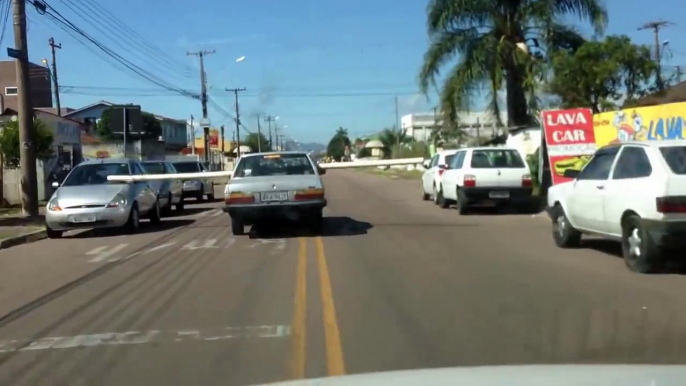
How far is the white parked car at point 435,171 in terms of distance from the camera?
23688 millimetres

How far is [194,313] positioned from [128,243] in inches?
314

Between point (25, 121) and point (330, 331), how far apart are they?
17.1 meters

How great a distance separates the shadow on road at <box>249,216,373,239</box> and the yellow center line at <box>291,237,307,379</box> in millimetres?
3560

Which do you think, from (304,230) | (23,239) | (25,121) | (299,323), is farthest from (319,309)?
(25,121)

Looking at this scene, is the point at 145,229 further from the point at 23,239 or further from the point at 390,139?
the point at 390,139

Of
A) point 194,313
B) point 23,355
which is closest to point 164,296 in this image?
point 194,313

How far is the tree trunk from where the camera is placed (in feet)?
96.8

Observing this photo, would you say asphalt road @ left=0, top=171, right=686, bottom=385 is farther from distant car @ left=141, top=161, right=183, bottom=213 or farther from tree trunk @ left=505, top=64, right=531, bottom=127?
tree trunk @ left=505, top=64, right=531, bottom=127

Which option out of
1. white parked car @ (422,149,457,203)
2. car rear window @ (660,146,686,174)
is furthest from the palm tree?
car rear window @ (660,146,686,174)

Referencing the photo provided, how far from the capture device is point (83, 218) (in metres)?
17.5

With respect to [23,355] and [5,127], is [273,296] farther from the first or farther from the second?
[5,127]

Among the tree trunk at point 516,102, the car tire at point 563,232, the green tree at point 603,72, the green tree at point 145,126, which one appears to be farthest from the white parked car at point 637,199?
the green tree at point 145,126

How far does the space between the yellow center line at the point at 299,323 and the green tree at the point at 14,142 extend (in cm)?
1935

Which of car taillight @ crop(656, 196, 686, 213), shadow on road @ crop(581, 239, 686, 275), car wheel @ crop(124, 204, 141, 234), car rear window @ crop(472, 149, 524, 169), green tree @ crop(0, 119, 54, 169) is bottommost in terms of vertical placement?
shadow on road @ crop(581, 239, 686, 275)
